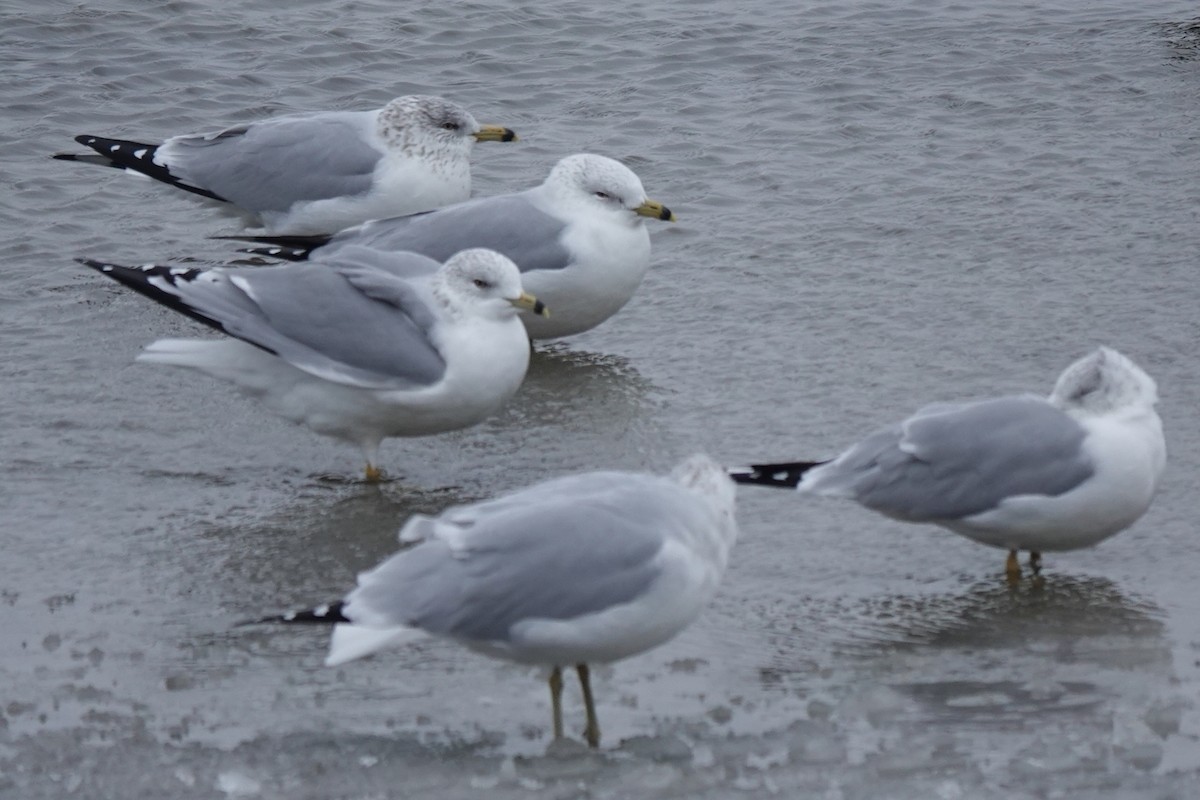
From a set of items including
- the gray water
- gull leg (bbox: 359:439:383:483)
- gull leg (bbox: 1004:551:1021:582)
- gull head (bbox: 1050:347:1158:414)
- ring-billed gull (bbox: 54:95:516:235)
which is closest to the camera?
the gray water

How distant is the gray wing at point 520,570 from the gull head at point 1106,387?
1.70 metres

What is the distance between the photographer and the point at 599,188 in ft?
25.5

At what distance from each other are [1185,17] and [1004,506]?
8.01m

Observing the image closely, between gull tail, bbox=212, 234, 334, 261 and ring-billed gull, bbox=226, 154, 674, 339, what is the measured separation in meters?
0.03

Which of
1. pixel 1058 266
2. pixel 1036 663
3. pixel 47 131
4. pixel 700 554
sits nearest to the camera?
pixel 700 554

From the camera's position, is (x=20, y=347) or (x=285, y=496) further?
(x=20, y=347)

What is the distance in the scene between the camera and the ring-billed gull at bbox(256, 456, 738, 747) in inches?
179

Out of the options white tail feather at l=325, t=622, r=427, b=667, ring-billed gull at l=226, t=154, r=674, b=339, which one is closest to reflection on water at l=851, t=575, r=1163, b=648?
white tail feather at l=325, t=622, r=427, b=667

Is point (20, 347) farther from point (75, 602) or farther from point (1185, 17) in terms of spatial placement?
point (1185, 17)

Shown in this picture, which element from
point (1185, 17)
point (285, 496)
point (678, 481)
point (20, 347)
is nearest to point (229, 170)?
point (20, 347)

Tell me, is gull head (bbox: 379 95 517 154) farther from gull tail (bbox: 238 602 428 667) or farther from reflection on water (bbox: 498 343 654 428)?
gull tail (bbox: 238 602 428 667)

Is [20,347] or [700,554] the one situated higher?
[700,554]

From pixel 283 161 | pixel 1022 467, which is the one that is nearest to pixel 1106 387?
pixel 1022 467

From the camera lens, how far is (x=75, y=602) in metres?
5.52
